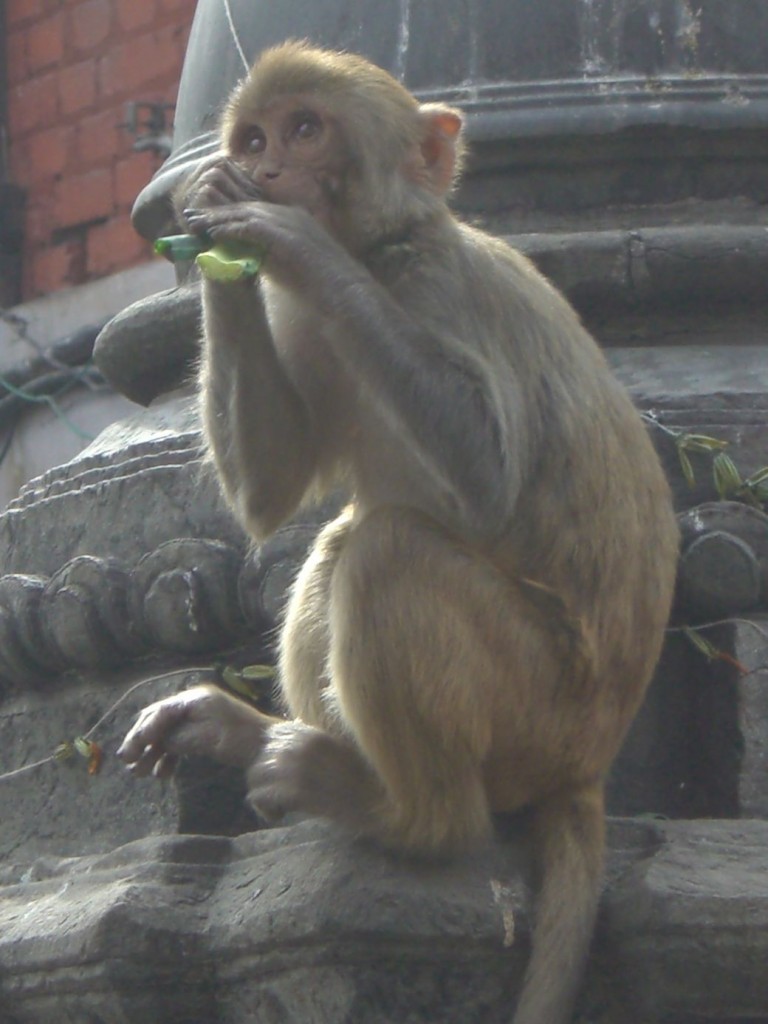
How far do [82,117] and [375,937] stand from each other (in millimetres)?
9178

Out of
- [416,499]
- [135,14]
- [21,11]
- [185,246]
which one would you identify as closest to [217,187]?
[185,246]

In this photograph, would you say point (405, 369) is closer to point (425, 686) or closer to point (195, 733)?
point (425, 686)

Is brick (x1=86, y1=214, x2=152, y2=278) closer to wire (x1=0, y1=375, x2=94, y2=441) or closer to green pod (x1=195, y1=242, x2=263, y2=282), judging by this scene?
wire (x1=0, y1=375, x2=94, y2=441)

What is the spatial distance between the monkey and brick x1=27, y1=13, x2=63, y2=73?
28.1 feet

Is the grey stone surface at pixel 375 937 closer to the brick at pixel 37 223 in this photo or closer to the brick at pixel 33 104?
the brick at pixel 37 223

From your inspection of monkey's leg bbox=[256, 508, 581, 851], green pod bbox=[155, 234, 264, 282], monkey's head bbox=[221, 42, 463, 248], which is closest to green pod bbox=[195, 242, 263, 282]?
green pod bbox=[155, 234, 264, 282]

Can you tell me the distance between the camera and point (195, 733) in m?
3.19

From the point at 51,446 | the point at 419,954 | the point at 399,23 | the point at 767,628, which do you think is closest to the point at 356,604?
the point at 419,954

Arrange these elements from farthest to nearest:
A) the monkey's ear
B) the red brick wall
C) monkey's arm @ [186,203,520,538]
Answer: the red brick wall → the monkey's ear → monkey's arm @ [186,203,520,538]

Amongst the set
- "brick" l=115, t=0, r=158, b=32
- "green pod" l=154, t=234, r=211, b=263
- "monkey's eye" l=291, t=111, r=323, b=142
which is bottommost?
"green pod" l=154, t=234, r=211, b=263

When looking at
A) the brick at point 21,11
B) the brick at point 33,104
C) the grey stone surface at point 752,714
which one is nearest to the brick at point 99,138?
the brick at point 33,104

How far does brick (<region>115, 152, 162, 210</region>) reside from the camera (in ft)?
35.4

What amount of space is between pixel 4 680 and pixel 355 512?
0.88 m

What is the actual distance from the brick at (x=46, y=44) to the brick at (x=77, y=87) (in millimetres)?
112
